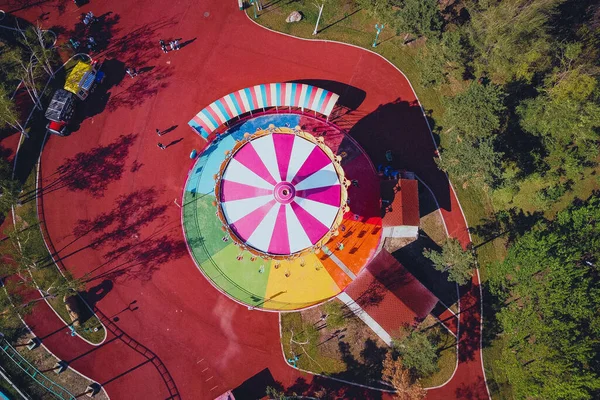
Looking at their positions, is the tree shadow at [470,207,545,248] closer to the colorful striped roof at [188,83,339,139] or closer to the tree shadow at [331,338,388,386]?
the tree shadow at [331,338,388,386]

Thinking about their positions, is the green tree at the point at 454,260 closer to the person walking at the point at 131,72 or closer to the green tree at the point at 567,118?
the green tree at the point at 567,118

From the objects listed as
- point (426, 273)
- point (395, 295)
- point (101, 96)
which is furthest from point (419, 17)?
point (101, 96)

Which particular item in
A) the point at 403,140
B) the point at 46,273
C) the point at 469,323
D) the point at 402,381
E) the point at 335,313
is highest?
the point at 46,273

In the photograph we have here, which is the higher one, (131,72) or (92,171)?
(131,72)

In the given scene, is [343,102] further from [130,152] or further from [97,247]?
[97,247]

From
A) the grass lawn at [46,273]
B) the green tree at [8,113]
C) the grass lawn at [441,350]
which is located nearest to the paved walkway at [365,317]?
the grass lawn at [441,350]

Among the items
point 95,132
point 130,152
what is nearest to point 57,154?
point 95,132

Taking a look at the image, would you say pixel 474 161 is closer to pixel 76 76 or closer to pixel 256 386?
pixel 256 386
